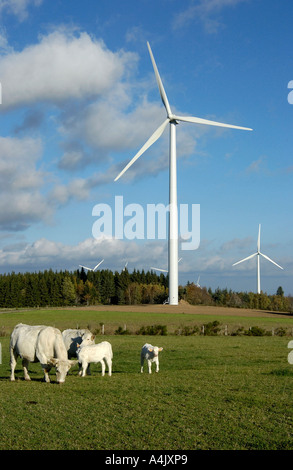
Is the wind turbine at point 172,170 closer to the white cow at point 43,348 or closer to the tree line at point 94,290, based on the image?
the white cow at point 43,348

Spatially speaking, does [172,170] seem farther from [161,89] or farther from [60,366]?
[60,366]

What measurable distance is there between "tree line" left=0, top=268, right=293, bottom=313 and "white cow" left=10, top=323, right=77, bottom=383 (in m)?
119

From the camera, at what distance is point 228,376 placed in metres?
18.9

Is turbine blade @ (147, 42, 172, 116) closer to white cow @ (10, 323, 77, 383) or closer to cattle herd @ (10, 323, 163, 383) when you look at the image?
cattle herd @ (10, 323, 163, 383)

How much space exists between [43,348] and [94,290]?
14460cm

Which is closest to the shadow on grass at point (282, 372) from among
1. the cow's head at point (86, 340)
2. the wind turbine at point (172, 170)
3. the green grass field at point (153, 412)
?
the green grass field at point (153, 412)

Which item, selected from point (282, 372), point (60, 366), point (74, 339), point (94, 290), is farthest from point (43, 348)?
point (94, 290)

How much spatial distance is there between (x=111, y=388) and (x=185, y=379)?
3639 millimetres

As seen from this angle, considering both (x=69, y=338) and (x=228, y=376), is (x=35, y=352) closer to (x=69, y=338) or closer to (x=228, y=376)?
(x=69, y=338)

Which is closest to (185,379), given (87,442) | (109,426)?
(109,426)

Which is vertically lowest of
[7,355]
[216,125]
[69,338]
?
[7,355]

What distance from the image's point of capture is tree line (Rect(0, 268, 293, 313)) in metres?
147

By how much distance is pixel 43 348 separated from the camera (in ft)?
56.2
